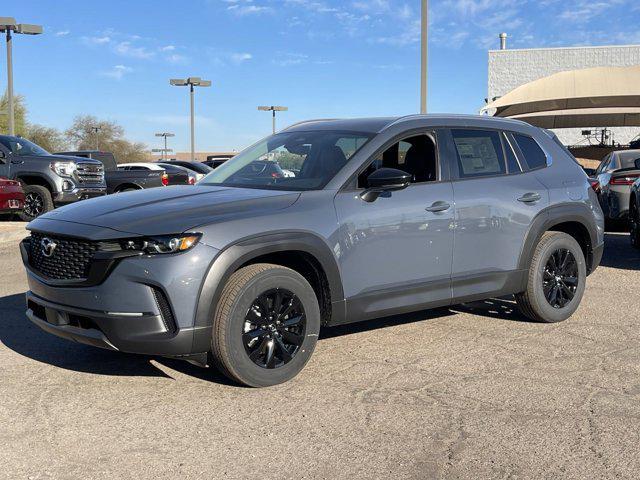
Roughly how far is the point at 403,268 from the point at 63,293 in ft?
7.46

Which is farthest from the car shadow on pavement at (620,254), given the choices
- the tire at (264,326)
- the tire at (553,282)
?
the tire at (264,326)

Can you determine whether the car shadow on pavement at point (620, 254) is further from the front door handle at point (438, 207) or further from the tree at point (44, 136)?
the tree at point (44, 136)

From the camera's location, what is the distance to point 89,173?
56.2ft

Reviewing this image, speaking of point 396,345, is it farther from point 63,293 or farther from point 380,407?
point 63,293

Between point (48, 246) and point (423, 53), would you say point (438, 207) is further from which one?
point (423, 53)

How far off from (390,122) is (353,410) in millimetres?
2330

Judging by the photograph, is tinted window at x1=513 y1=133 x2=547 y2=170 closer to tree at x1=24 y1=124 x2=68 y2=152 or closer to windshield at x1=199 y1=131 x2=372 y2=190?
windshield at x1=199 y1=131 x2=372 y2=190

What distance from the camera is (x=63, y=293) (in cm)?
448

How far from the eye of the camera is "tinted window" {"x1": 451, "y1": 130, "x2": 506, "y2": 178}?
5.81 meters

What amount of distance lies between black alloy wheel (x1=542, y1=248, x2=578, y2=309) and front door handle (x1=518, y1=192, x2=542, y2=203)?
548 millimetres

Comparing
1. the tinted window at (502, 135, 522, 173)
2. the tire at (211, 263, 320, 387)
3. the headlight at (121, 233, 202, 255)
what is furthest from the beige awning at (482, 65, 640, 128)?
the headlight at (121, 233, 202, 255)

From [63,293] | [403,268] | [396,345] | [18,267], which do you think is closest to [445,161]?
[403,268]

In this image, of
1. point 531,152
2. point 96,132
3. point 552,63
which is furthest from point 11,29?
point 96,132

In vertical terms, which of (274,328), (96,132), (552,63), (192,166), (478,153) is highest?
(552,63)
